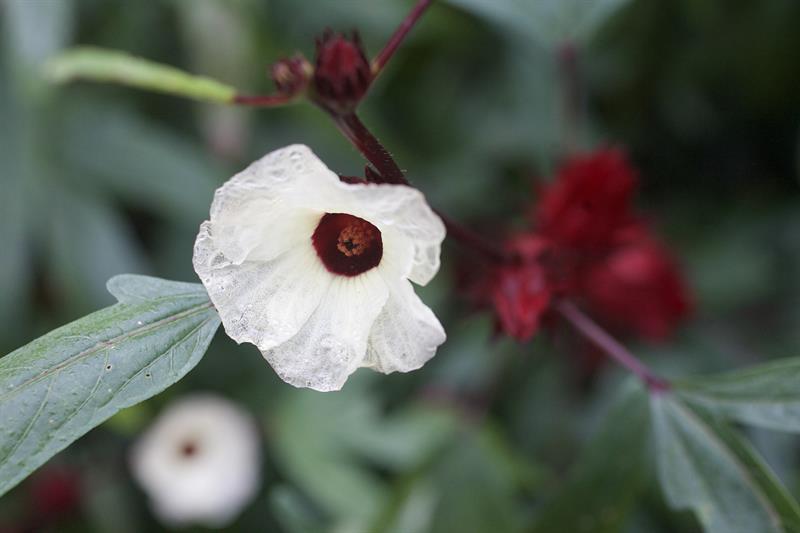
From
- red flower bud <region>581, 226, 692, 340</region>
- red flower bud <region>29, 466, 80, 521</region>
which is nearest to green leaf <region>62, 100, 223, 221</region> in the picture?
red flower bud <region>29, 466, 80, 521</region>

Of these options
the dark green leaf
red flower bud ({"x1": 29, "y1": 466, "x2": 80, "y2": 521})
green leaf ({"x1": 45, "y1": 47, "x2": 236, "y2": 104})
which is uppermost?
the dark green leaf

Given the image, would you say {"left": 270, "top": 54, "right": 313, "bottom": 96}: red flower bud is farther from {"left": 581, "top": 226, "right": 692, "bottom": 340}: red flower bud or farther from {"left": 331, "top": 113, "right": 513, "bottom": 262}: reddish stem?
{"left": 581, "top": 226, "right": 692, "bottom": 340}: red flower bud

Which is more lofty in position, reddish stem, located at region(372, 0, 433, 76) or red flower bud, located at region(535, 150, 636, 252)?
reddish stem, located at region(372, 0, 433, 76)

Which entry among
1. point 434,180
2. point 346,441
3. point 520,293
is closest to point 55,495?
point 346,441

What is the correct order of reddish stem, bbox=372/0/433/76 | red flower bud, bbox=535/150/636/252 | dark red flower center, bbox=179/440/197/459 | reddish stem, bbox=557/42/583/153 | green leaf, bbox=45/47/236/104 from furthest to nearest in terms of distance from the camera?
1. dark red flower center, bbox=179/440/197/459
2. reddish stem, bbox=557/42/583/153
3. red flower bud, bbox=535/150/636/252
4. green leaf, bbox=45/47/236/104
5. reddish stem, bbox=372/0/433/76

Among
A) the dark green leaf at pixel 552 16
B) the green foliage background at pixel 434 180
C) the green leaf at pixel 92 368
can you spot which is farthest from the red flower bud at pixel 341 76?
the green foliage background at pixel 434 180

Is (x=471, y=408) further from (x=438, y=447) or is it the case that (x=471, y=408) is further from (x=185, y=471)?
(x=185, y=471)

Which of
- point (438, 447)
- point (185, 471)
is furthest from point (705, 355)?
point (185, 471)

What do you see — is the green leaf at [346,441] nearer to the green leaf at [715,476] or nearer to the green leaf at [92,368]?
the green leaf at [715,476]
